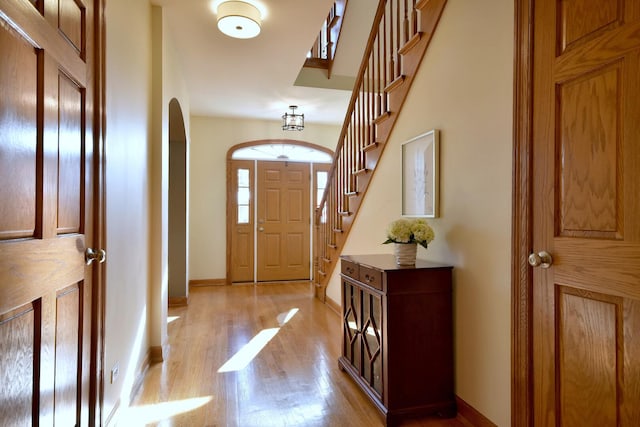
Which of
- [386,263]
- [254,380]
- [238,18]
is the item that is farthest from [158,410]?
[238,18]

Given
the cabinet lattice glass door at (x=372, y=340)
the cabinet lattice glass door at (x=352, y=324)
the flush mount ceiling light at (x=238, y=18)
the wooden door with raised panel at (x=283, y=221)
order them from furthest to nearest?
the wooden door with raised panel at (x=283, y=221) → the flush mount ceiling light at (x=238, y=18) → the cabinet lattice glass door at (x=352, y=324) → the cabinet lattice glass door at (x=372, y=340)

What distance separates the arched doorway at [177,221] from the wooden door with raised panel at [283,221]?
172cm

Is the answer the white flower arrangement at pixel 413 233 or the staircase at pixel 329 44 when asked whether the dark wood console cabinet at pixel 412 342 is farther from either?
the staircase at pixel 329 44

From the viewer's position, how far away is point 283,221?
6328mm

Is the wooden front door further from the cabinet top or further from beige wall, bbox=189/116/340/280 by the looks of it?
beige wall, bbox=189/116/340/280

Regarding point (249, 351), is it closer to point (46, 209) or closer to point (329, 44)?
point (46, 209)

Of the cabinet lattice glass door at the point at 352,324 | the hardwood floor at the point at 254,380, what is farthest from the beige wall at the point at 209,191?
the cabinet lattice glass door at the point at 352,324

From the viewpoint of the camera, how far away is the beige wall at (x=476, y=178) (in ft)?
5.81

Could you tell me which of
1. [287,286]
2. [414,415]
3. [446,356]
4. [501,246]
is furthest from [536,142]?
[287,286]

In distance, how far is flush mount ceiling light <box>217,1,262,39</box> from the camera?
2.75 meters

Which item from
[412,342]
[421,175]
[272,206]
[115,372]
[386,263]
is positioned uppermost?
[421,175]

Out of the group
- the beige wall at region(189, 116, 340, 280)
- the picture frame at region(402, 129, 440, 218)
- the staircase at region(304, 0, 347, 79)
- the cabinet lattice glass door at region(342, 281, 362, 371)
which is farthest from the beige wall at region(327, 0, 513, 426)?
the beige wall at region(189, 116, 340, 280)

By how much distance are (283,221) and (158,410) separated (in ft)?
14.2

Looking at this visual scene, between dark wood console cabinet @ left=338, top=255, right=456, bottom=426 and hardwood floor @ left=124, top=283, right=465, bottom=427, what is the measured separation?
10cm
